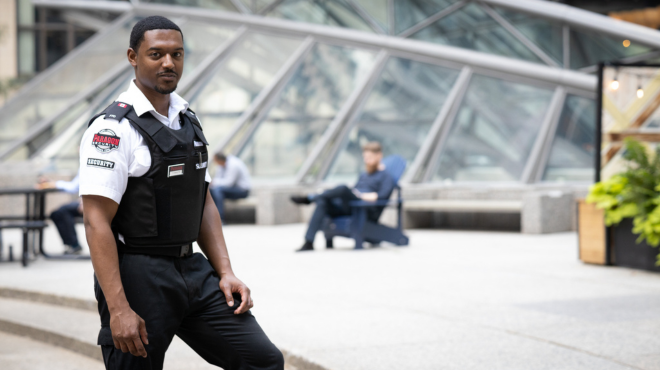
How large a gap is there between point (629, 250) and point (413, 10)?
38.2 feet

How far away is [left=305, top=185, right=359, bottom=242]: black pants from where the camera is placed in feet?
31.1

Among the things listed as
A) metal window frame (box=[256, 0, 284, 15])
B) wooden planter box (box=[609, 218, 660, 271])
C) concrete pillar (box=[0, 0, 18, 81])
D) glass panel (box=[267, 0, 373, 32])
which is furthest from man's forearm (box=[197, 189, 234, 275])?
concrete pillar (box=[0, 0, 18, 81])

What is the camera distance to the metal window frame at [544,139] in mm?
13156

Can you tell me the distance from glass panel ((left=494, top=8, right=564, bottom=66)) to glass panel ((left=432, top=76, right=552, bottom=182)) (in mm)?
1044

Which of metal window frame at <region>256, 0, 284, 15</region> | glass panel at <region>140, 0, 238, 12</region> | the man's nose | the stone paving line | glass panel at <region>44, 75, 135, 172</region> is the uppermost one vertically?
glass panel at <region>140, 0, 238, 12</region>

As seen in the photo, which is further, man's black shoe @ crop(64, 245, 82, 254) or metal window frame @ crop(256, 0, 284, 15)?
metal window frame @ crop(256, 0, 284, 15)

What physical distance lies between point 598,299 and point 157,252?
14.1 ft

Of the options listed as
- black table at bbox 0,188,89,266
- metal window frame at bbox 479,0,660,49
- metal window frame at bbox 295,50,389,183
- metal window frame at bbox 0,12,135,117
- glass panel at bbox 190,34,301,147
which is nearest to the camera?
black table at bbox 0,188,89,266

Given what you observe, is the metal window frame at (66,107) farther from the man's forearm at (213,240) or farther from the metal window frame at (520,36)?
the man's forearm at (213,240)

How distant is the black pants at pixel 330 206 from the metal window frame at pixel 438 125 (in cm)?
411

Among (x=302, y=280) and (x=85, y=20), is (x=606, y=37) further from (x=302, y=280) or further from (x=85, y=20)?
(x=85, y=20)

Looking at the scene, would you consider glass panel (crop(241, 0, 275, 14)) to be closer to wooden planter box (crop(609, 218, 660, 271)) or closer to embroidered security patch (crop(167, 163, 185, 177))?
wooden planter box (crop(609, 218, 660, 271))

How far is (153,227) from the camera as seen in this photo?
2.36 meters

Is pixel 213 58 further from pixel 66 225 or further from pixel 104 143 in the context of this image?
pixel 104 143
